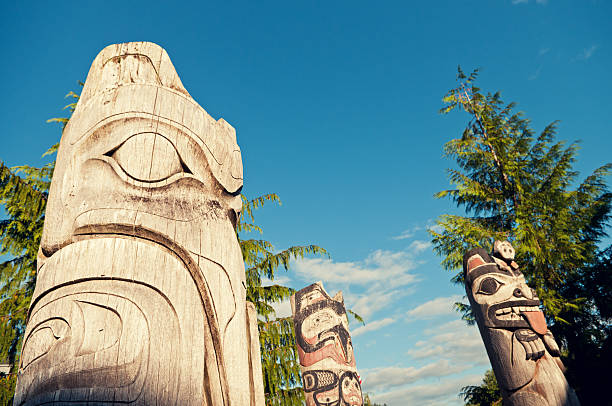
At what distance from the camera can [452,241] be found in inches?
481

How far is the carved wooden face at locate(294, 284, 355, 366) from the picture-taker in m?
7.32

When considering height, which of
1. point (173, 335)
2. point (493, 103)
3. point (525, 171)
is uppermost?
point (493, 103)

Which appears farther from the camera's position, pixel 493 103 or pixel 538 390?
pixel 493 103

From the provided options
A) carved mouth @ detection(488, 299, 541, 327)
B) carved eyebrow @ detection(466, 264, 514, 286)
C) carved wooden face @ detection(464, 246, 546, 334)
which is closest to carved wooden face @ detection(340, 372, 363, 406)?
carved wooden face @ detection(464, 246, 546, 334)

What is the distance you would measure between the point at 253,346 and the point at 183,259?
2.74 ft

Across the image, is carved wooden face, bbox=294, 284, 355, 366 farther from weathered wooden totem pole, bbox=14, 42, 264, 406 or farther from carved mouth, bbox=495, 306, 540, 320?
weathered wooden totem pole, bbox=14, 42, 264, 406

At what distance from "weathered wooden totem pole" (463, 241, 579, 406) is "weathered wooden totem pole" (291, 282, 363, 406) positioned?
245 cm

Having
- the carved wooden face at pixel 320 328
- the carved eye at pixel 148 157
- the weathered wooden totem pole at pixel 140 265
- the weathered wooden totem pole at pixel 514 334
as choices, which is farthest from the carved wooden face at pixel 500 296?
the carved eye at pixel 148 157

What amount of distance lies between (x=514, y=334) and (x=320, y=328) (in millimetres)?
3307

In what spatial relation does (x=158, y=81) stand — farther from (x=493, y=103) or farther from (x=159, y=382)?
(x=493, y=103)

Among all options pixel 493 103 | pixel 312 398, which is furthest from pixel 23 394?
pixel 493 103

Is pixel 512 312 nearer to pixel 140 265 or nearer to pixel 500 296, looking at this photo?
pixel 500 296

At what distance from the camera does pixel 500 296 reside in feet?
21.8

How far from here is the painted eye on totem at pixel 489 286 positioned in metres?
6.77
